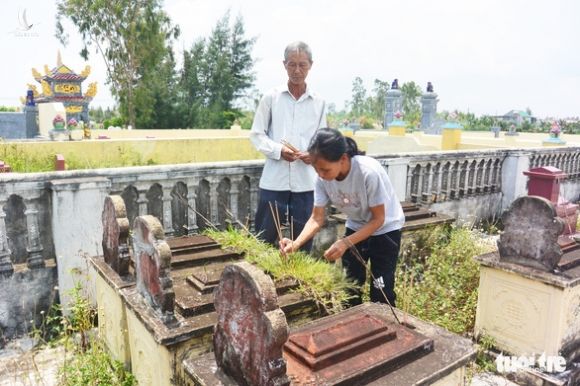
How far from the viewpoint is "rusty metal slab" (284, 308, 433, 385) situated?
176 cm

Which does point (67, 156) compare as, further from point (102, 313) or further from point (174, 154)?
point (102, 313)

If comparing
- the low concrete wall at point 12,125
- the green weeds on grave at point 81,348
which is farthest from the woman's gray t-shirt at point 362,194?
the low concrete wall at point 12,125

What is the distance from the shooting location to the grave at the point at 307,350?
160cm

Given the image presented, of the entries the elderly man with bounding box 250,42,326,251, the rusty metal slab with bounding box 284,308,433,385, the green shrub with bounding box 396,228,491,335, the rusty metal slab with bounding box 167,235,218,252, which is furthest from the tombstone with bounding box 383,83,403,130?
the rusty metal slab with bounding box 284,308,433,385

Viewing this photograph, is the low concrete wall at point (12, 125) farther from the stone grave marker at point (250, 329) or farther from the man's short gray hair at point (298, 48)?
the stone grave marker at point (250, 329)

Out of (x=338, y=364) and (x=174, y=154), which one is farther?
(x=174, y=154)

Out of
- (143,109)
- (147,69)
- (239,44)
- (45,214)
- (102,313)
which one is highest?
(239,44)

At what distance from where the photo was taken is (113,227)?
9.27 ft

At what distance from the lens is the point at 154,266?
229 cm

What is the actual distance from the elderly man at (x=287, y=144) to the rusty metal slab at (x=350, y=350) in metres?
1.56

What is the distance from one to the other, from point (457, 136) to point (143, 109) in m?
17.8

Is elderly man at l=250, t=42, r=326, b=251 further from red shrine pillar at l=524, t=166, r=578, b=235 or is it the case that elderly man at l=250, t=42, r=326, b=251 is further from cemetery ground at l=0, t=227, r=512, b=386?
red shrine pillar at l=524, t=166, r=578, b=235

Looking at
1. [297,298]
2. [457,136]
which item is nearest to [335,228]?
[297,298]

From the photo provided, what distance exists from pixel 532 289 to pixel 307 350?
2.04 metres
